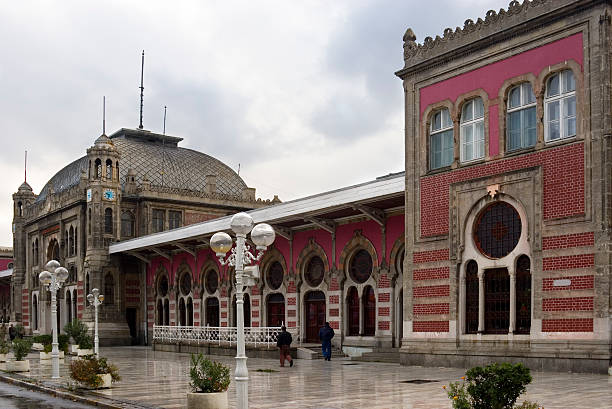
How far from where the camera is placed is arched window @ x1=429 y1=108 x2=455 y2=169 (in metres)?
23.1

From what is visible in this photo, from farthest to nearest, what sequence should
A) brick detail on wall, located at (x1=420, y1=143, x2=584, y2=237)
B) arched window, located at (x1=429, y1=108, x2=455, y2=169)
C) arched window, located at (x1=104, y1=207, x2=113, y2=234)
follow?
1. arched window, located at (x1=104, y1=207, x2=113, y2=234)
2. arched window, located at (x1=429, y1=108, x2=455, y2=169)
3. brick detail on wall, located at (x1=420, y1=143, x2=584, y2=237)

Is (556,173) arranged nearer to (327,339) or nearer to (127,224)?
(327,339)

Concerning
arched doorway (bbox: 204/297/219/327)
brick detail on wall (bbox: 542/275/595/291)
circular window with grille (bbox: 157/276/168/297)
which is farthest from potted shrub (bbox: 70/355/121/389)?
circular window with grille (bbox: 157/276/168/297)

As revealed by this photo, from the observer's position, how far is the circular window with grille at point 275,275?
3356 centimetres

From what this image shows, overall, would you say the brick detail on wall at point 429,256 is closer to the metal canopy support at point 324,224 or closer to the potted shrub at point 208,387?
the metal canopy support at point 324,224

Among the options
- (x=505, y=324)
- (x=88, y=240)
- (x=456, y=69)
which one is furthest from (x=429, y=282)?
(x=88, y=240)

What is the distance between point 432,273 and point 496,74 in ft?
19.7

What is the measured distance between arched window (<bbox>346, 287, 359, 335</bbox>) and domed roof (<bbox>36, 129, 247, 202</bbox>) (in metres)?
21.2

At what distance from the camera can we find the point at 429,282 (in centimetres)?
2312

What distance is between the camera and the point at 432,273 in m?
23.1

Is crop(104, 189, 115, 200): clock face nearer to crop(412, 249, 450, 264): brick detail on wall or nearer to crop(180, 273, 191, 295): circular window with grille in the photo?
crop(180, 273, 191, 295): circular window with grille

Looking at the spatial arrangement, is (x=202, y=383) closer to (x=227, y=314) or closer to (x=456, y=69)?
(x=456, y=69)

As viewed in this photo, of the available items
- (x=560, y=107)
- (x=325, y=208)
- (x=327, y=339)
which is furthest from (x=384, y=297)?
(x=560, y=107)

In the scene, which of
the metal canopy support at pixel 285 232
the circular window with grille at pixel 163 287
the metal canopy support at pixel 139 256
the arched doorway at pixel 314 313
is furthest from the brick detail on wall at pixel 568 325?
the metal canopy support at pixel 139 256
